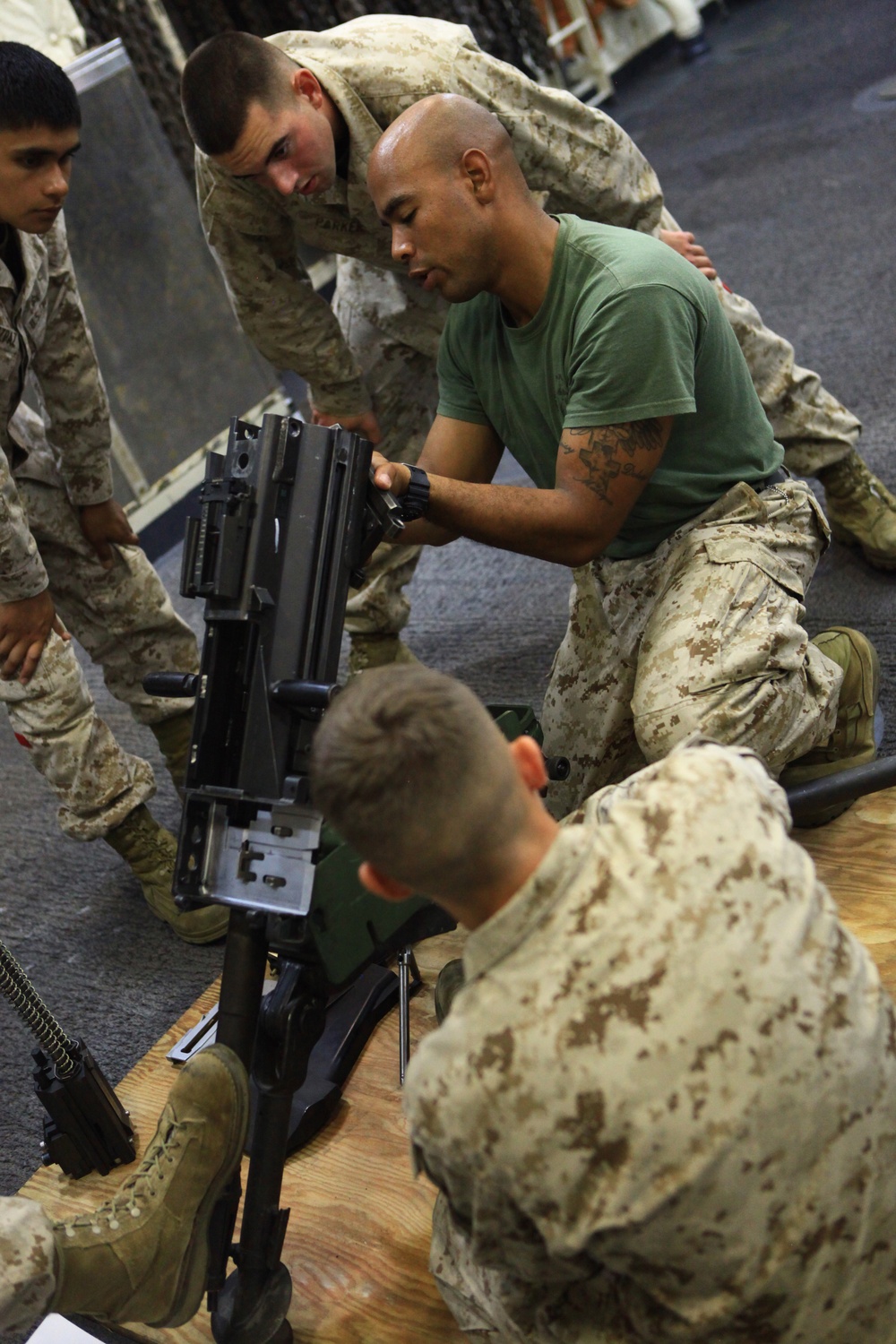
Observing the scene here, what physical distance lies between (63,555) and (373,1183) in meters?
1.45

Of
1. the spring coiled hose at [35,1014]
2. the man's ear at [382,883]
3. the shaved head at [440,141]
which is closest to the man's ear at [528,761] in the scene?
the man's ear at [382,883]

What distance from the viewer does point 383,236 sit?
97.8 inches

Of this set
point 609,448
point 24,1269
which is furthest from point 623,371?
point 24,1269

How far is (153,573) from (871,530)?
1.60 m

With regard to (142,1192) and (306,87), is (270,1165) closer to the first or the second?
(142,1192)

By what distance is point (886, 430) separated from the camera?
10.2ft

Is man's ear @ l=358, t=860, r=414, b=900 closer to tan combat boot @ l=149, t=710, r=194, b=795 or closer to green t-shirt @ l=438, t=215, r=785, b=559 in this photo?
green t-shirt @ l=438, t=215, r=785, b=559

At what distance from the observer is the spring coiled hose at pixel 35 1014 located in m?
1.75

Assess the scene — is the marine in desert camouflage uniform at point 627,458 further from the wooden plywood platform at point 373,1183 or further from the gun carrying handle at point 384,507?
the wooden plywood platform at point 373,1183

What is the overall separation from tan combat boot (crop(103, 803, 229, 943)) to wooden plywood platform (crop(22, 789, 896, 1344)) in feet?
Answer: 0.93

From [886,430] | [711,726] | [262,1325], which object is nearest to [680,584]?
[711,726]

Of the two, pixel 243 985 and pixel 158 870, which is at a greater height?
pixel 243 985

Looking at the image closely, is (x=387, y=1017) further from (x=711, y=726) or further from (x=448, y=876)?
(x=448, y=876)

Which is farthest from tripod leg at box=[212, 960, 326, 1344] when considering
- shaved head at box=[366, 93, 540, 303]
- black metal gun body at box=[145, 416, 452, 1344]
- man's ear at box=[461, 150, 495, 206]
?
man's ear at box=[461, 150, 495, 206]
